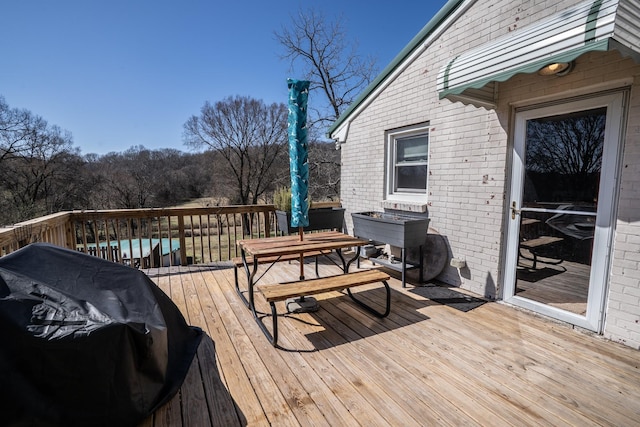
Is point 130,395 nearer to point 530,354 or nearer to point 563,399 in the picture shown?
point 563,399

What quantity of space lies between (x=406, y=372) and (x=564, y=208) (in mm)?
2195

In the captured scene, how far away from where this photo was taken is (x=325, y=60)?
11758 mm

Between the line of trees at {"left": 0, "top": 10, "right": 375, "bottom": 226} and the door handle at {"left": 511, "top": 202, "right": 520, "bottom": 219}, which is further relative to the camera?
the line of trees at {"left": 0, "top": 10, "right": 375, "bottom": 226}

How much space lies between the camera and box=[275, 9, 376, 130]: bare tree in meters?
10.6

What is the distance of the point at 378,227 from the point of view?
400 centimetres

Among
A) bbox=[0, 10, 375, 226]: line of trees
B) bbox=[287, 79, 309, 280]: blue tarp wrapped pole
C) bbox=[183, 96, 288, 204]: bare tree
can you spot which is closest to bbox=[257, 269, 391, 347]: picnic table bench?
bbox=[287, 79, 309, 280]: blue tarp wrapped pole

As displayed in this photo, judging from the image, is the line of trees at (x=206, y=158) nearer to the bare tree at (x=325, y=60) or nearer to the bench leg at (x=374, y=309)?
the bare tree at (x=325, y=60)

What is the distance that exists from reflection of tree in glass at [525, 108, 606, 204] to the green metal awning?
2.45ft

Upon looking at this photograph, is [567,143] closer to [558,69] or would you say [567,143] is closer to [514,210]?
[558,69]

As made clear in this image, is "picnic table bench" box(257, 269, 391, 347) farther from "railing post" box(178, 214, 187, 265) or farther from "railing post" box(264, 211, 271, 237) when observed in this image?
"railing post" box(264, 211, 271, 237)

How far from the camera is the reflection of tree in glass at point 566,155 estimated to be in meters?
2.59

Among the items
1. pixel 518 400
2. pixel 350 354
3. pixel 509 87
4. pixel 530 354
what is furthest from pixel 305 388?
pixel 509 87

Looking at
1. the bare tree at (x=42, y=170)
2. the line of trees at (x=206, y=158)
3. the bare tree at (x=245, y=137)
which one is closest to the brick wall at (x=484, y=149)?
the line of trees at (x=206, y=158)

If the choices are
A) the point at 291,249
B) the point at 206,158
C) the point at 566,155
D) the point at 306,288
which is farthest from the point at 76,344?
the point at 206,158
